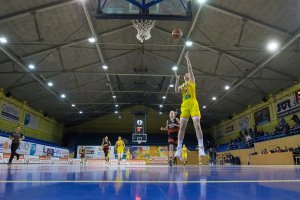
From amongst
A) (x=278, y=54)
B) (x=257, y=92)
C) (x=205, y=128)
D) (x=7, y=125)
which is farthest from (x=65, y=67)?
(x=205, y=128)

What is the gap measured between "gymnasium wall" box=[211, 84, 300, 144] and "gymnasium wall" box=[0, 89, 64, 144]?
26.1 m

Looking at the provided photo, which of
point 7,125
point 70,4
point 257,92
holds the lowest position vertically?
point 7,125

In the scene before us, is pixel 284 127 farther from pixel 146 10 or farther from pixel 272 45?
Result: pixel 146 10

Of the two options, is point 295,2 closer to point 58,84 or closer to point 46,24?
point 46,24

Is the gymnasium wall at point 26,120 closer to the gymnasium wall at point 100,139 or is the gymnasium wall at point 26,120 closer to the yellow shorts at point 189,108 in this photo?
the gymnasium wall at point 100,139

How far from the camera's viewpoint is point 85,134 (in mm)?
43531

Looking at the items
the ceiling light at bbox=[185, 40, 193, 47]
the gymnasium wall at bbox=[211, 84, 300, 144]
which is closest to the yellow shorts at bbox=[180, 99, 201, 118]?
the ceiling light at bbox=[185, 40, 193, 47]

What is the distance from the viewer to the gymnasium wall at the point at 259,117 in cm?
2277

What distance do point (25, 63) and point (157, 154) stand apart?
83.7 ft

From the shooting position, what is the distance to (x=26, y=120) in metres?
29.1

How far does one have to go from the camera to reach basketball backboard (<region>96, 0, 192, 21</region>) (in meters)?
9.08

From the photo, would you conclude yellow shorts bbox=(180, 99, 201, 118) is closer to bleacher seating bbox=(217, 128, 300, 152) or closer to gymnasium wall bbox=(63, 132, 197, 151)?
bleacher seating bbox=(217, 128, 300, 152)

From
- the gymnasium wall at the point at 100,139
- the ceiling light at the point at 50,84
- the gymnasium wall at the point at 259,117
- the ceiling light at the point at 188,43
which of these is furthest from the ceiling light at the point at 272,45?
the gymnasium wall at the point at 100,139

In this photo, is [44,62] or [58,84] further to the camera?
[58,84]
